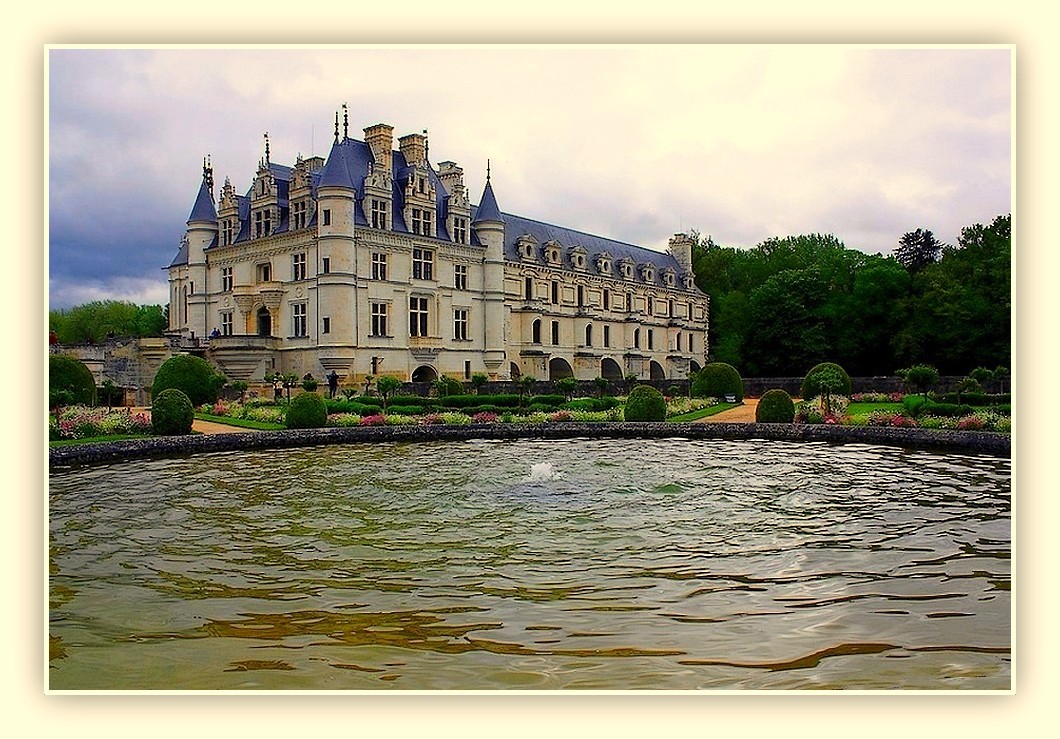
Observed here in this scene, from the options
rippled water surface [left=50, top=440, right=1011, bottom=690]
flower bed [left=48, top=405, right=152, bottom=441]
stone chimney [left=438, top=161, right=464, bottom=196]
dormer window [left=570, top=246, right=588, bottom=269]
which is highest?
stone chimney [left=438, top=161, right=464, bottom=196]

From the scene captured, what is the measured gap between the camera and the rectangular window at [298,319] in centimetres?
3966

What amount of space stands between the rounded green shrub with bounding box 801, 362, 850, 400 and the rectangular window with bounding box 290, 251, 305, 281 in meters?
22.9

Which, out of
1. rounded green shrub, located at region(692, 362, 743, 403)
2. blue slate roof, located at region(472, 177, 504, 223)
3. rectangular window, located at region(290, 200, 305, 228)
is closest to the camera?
rounded green shrub, located at region(692, 362, 743, 403)

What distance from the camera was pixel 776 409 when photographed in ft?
79.6

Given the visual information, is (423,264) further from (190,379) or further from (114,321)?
(114,321)

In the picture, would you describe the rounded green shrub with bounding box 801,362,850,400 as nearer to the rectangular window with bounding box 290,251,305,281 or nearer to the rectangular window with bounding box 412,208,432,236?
the rectangular window with bounding box 412,208,432,236

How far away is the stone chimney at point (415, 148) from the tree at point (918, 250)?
31.6 metres

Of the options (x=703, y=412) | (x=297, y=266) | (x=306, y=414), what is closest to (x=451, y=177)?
(x=297, y=266)

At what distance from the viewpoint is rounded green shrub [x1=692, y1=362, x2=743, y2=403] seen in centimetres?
3412

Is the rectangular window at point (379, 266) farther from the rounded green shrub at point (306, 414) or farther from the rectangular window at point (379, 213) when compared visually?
the rounded green shrub at point (306, 414)

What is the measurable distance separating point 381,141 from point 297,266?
7215mm

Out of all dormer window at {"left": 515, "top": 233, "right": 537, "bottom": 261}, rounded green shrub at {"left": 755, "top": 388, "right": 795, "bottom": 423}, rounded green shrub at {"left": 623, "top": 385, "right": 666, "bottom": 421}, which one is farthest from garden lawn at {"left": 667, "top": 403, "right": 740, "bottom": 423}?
dormer window at {"left": 515, "top": 233, "right": 537, "bottom": 261}

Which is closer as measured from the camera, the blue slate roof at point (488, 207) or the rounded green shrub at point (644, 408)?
the rounded green shrub at point (644, 408)

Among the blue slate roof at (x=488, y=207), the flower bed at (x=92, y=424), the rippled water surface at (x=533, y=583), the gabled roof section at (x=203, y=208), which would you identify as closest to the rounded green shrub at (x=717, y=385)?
the blue slate roof at (x=488, y=207)
